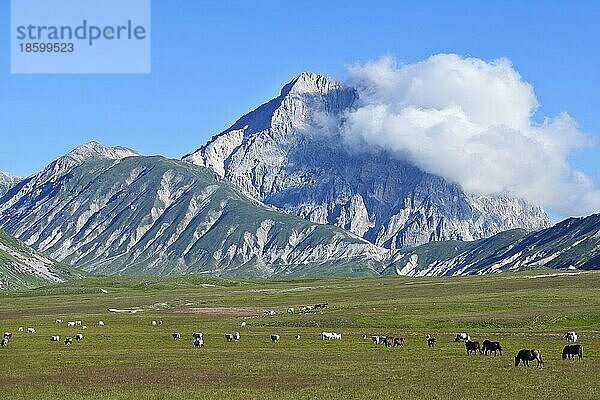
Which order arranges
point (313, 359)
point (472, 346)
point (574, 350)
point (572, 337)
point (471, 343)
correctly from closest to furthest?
point (574, 350)
point (313, 359)
point (471, 343)
point (472, 346)
point (572, 337)

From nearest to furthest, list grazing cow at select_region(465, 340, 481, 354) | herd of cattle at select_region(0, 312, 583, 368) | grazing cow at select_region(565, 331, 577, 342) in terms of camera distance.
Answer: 1. herd of cattle at select_region(0, 312, 583, 368)
2. grazing cow at select_region(465, 340, 481, 354)
3. grazing cow at select_region(565, 331, 577, 342)

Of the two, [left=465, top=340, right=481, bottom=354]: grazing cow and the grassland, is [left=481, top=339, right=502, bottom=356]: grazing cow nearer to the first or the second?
[left=465, top=340, right=481, bottom=354]: grazing cow

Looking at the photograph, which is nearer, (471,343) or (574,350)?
(574,350)

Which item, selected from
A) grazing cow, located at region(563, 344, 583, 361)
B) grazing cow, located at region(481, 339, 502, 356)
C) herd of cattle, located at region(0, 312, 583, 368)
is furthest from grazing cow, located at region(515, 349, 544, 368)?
grazing cow, located at region(481, 339, 502, 356)

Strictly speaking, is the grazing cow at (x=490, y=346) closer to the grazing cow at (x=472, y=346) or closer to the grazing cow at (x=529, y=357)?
→ the grazing cow at (x=472, y=346)

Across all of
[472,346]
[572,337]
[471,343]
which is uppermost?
[471,343]

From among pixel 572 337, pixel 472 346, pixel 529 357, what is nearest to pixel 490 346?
pixel 472 346

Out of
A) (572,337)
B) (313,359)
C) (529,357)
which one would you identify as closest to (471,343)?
(529,357)

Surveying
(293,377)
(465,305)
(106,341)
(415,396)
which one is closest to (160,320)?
(106,341)

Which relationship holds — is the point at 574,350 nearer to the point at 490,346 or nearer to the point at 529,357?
the point at 529,357

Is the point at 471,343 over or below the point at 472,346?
over

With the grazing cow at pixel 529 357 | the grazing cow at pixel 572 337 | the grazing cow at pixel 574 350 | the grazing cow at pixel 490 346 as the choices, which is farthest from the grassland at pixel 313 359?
the grazing cow at pixel 572 337

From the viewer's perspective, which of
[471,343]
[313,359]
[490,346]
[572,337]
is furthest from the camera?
[572,337]

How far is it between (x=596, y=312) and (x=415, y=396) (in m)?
74.5
